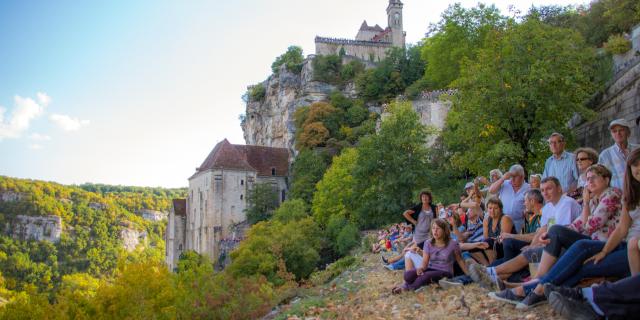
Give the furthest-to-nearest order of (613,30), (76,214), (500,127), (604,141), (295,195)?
(76,214) < (295,195) < (613,30) < (500,127) < (604,141)

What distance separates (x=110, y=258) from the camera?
102812 mm

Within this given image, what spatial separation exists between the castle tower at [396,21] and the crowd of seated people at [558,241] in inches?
2463

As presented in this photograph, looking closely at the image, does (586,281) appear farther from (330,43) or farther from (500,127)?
(330,43)

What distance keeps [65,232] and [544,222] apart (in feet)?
369

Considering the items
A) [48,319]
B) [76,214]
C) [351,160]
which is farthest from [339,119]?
[76,214]

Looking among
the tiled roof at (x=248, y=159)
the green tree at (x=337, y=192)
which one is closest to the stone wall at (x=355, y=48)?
the tiled roof at (x=248, y=159)

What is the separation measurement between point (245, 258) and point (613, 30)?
22.4 metres

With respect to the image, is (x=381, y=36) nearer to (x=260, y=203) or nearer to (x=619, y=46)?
(x=260, y=203)

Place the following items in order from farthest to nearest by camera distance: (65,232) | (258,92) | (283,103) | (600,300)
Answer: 1. (65,232)
2. (258,92)
3. (283,103)
4. (600,300)

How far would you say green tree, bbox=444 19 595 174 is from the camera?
14.9 metres

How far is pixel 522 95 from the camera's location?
1514cm

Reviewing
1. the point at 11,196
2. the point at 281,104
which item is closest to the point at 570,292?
the point at 281,104

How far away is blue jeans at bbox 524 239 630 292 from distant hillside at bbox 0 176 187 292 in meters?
85.0

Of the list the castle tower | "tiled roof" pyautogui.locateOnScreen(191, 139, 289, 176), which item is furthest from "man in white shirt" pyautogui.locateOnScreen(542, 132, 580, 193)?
the castle tower
